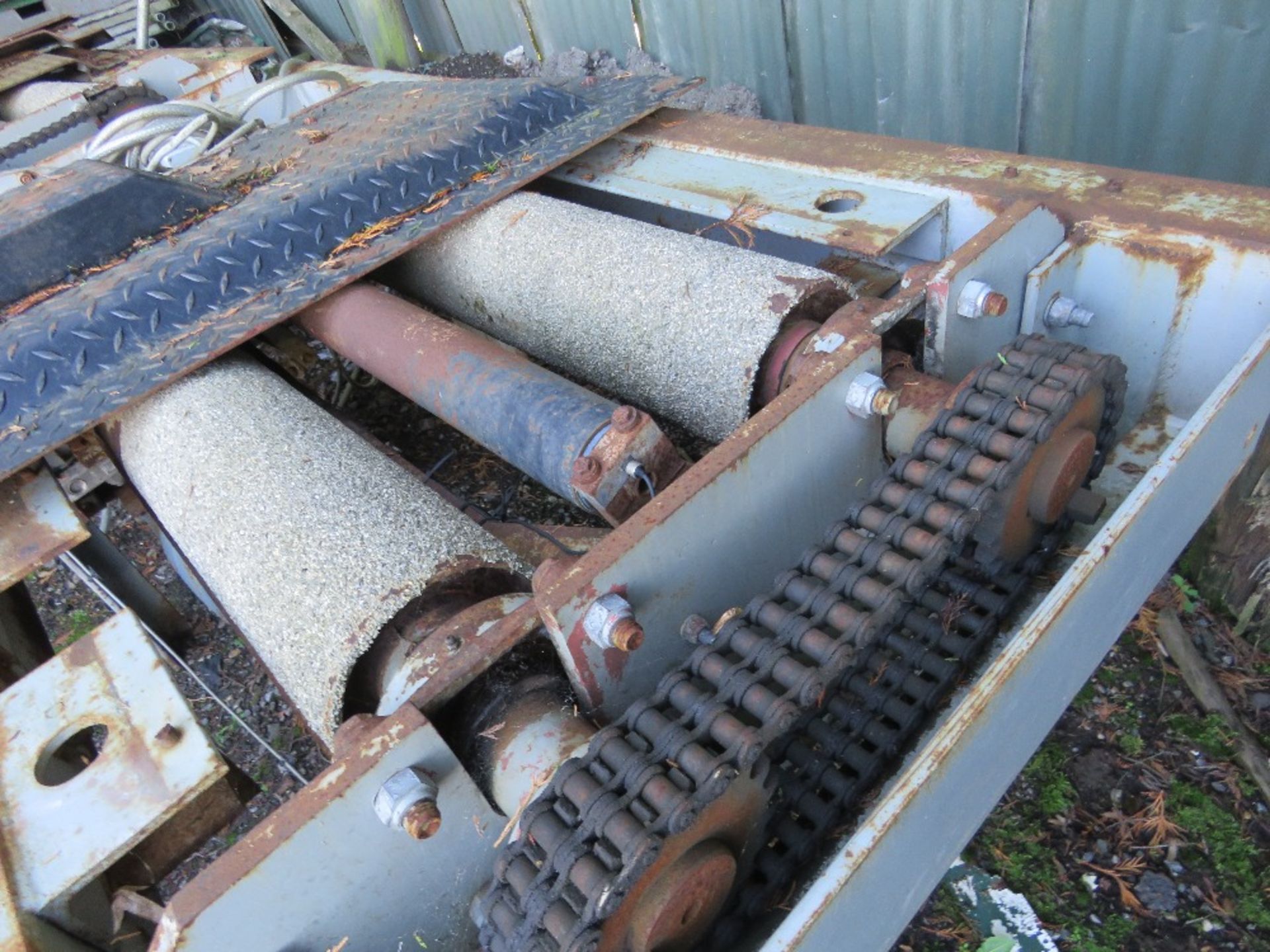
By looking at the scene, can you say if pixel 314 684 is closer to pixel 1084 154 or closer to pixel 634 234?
pixel 634 234

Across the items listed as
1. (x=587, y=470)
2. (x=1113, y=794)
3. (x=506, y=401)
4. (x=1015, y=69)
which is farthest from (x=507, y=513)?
(x=1015, y=69)

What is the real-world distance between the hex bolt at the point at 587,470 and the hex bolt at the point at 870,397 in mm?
494

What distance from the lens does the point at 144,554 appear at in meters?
4.21

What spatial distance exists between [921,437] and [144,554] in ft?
12.1

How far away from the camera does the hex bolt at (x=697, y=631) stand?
1.60 metres

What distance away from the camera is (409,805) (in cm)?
133

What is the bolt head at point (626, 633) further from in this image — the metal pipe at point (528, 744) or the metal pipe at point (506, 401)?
the metal pipe at point (506, 401)

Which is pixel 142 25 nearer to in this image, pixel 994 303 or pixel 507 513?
pixel 507 513

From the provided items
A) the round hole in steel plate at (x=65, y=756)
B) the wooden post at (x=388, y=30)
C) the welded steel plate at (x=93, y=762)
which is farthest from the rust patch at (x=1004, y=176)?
the wooden post at (x=388, y=30)

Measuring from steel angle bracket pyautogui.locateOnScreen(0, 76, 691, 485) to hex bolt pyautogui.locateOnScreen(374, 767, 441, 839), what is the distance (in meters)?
1.31

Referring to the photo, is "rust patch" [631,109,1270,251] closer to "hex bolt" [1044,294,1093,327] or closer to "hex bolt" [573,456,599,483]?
"hex bolt" [1044,294,1093,327]

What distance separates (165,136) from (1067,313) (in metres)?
3.23

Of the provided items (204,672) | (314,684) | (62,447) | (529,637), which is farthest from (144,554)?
(529,637)

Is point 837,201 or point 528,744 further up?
→ point 837,201
